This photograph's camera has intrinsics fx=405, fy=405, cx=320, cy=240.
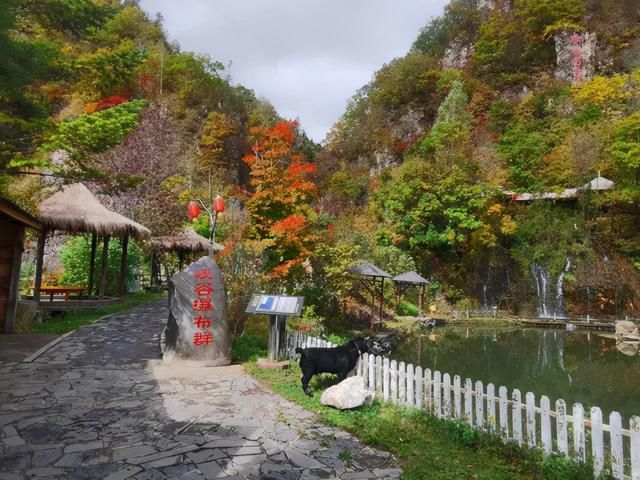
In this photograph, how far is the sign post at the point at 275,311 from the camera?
24.6 feet

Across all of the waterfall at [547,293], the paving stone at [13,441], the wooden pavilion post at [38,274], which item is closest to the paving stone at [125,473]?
the paving stone at [13,441]

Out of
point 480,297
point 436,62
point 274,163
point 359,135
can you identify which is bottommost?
point 480,297

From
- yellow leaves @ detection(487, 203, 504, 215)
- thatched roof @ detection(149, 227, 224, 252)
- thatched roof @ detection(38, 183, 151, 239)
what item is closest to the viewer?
thatched roof @ detection(38, 183, 151, 239)

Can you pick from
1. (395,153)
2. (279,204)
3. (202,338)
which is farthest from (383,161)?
(202,338)

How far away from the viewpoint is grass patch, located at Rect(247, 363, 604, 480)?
387cm

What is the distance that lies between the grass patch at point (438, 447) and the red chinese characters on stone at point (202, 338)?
240cm

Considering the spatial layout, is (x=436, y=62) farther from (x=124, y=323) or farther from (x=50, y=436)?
(x=50, y=436)

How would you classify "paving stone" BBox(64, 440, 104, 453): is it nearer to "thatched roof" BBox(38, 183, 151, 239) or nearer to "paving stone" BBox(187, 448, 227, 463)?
"paving stone" BBox(187, 448, 227, 463)

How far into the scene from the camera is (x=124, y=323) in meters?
11.6

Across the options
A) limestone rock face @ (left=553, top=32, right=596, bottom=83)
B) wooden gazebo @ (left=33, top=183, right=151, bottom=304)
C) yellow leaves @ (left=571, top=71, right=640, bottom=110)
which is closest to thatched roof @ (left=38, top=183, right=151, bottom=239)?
wooden gazebo @ (left=33, top=183, right=151, bottom=304)

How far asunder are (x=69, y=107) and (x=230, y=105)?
13.5 m

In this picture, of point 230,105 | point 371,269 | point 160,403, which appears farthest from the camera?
point 230,105

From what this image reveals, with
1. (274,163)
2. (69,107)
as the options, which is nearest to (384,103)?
(69,107)

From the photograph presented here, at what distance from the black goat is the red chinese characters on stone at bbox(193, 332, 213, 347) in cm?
235
